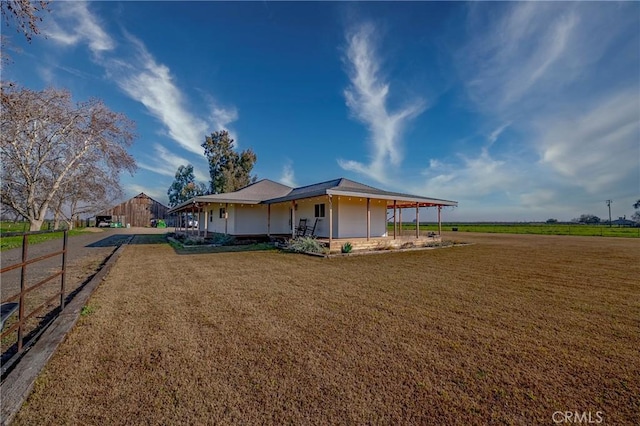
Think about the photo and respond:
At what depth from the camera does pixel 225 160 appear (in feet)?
123

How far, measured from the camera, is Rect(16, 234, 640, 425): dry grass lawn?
78.1 inches

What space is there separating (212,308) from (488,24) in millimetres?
12275

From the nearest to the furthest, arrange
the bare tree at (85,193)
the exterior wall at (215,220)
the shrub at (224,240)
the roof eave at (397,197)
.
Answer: the roof eave at (397,197) → the shrub at (224,240) → the exterior wall at (215,220) → the bare tree at (85,193)

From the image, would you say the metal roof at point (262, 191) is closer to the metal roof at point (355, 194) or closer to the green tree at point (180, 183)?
the metal roof at point (355, 194)

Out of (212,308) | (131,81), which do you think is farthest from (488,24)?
(131,81)

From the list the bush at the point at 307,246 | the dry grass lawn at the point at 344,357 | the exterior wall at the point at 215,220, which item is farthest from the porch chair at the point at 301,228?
the dry grass lawn at the point at 344,357

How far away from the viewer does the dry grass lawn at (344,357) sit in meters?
1.98

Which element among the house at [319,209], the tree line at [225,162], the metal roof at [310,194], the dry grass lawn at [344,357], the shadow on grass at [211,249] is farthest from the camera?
the tree line at [225,162]

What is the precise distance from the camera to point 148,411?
1972 millimetres

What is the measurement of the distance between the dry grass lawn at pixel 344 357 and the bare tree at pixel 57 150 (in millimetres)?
21071

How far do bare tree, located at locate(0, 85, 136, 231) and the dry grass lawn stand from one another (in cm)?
2107

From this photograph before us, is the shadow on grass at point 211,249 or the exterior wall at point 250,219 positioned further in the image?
the exterior wall at point 250,219

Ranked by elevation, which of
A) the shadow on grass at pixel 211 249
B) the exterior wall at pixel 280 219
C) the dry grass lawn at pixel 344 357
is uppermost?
the exterior wall at pixel 280 219

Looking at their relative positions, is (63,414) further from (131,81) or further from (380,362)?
(131,81)
